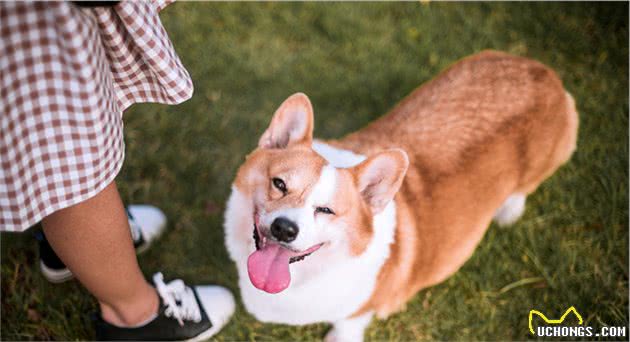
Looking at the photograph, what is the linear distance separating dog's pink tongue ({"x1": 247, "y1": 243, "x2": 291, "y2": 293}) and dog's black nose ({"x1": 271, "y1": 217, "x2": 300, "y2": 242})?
0.42 feet

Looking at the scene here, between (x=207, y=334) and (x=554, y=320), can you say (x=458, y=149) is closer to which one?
(x=554, y=320)

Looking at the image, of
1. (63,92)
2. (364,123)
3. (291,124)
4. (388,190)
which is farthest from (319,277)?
(364,123)

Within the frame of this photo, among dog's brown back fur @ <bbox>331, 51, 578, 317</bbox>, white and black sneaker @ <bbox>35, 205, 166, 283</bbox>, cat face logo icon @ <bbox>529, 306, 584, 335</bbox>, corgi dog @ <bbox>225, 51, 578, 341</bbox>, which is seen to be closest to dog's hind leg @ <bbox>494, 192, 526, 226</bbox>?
corgi dog @ <bbox>225, 51, 578, 341</bbox>

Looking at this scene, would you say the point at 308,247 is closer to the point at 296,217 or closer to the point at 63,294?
the point at 296,217

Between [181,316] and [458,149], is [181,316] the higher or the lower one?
the lower one

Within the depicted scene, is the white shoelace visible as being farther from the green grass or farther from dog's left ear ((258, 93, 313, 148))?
dog's left ear ((258, 93, 313, 148))

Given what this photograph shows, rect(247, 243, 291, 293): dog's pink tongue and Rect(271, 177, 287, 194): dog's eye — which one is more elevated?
Rect(271, 177, 287, 194): dog's eye

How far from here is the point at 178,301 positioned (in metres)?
2.15

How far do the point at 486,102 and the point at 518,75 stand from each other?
0.75ft

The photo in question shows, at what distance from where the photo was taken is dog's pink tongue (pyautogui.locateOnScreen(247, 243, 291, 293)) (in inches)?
69.5

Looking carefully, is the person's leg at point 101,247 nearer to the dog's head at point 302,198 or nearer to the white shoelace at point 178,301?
the white shoelace at point 178,301

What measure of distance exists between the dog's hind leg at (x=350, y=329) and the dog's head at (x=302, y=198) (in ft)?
1.39

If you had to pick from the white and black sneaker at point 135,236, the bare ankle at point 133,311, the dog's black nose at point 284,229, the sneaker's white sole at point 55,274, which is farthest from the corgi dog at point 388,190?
the sneaker's white sole at point 55,274

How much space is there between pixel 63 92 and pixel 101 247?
56cm
